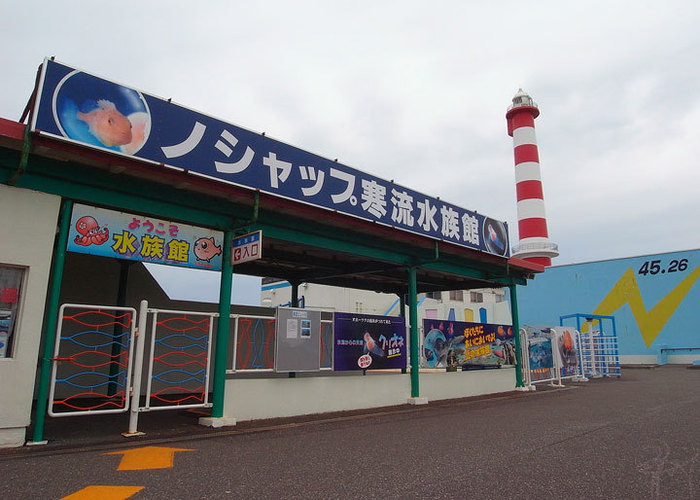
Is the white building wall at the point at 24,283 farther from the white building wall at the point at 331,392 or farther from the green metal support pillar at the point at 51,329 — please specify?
the white building wall at the point at 331,392

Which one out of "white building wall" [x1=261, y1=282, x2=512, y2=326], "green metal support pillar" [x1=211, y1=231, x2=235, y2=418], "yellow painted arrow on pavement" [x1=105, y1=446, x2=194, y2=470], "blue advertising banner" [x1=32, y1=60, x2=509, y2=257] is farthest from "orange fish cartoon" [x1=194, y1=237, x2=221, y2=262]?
"white building wall" [x1=261, y1=282, x2=512, y2=326]

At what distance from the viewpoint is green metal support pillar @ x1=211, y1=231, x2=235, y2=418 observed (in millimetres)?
7699

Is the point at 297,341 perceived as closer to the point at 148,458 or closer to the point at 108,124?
the point at 148,458

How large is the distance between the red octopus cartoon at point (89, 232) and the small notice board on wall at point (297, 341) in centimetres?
318

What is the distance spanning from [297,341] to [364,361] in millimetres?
1935

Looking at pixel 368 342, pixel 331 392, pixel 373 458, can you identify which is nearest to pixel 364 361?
pixel 368 342

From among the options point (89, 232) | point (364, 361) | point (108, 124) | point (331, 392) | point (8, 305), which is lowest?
point (331, 392)

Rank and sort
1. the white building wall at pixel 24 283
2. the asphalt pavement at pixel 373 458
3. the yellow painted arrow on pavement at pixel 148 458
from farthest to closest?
1. the white building wall at pixel 24 283
2. the yellow painted arrow on pavement at pixel 148 458
3. the asphalt pavement at pixel 373 458

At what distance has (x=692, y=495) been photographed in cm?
411

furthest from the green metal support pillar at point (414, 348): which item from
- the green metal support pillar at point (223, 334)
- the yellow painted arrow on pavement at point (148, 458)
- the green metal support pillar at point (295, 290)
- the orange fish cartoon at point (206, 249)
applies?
the yellow painted arrow on pavement at point (148, 458)

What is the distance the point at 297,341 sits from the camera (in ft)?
29.5

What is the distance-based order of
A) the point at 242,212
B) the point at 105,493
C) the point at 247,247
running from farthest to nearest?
1. the point at 242,212
2. the point at 247,247
3. the point at 105,493

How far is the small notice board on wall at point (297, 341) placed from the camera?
8750 millimetres

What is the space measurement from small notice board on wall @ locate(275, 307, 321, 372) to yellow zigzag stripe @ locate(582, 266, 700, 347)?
81.1 feet
